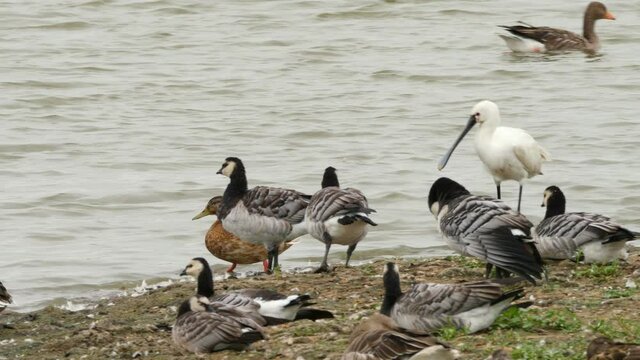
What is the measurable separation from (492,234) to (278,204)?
9.11 ft

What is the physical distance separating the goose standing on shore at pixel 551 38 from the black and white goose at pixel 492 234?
15.7 metres

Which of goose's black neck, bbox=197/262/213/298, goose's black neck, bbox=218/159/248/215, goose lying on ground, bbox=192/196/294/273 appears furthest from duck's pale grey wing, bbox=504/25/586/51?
goose's black neck, bbox=197/262/213/298

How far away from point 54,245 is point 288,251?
8.24 feet

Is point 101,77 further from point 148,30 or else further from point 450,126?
point 450,126

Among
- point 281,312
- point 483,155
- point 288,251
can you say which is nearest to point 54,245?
point 288,251

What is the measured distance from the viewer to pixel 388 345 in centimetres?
725

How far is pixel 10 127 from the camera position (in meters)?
20.4

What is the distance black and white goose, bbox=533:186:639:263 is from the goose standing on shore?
15146 mm

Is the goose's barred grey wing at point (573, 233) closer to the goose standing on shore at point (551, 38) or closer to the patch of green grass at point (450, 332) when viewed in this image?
the patch of green grass at point (450, 332)

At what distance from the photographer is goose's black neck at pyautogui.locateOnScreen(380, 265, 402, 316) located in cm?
846

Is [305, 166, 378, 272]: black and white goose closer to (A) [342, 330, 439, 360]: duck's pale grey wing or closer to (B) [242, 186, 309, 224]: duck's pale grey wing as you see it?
(B) [242, 186, 309, 224]: duck's pale grey wing

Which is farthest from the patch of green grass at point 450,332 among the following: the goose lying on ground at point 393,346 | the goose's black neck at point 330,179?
the goose's black neck at point 330,179

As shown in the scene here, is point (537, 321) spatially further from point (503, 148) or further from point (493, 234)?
point (503, 148)

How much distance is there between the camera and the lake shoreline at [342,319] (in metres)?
8.08
